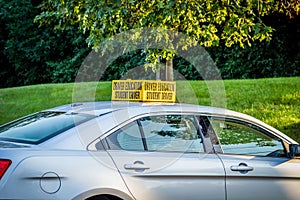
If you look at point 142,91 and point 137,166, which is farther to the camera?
point 142,91

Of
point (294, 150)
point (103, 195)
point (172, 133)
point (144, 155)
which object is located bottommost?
point (103, 195)

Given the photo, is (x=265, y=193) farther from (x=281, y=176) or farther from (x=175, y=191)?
(x=175, y=191)

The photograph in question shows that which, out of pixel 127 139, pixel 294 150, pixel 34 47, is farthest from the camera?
pixel 34 47

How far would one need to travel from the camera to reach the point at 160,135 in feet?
15.7

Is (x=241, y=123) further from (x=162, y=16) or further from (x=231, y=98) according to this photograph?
(x=231, y=98)

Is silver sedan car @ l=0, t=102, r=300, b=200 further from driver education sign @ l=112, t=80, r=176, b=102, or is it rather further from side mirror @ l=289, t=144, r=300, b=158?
driver education sign @ l=112, t=80, r=176, b=102

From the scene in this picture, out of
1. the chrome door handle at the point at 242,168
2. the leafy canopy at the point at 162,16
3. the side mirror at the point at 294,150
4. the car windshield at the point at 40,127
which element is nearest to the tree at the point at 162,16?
the leafy canopy at the point at 162,16

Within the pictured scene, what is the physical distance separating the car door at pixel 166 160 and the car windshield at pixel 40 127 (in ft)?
1.30

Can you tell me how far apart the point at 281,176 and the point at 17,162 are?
2406 mm

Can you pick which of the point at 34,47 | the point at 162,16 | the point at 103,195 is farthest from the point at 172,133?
the point at 34,47

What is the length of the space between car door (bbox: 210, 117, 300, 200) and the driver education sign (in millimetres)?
667

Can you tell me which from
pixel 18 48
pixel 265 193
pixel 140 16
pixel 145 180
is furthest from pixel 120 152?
pixel 18 48

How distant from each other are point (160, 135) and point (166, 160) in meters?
0.30

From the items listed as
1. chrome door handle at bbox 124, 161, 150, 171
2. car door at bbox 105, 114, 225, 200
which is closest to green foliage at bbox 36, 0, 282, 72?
car door at bbox 105, 114, 225, 200
